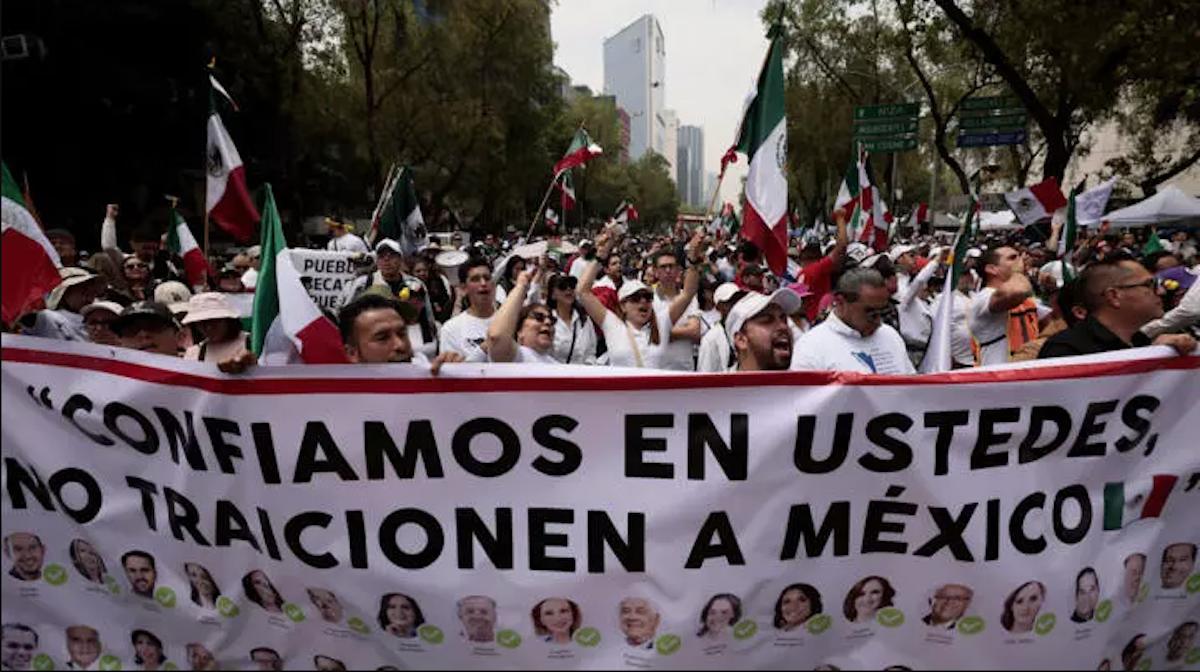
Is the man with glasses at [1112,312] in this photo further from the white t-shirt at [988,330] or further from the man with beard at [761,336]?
the white t-shirt at [988,330]

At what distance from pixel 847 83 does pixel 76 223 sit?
28.6 meters

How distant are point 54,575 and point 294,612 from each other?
0.84 m

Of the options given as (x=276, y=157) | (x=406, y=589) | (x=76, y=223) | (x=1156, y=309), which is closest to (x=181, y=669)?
(x=406, y=589)

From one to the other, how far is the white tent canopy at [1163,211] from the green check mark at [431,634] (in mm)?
24521

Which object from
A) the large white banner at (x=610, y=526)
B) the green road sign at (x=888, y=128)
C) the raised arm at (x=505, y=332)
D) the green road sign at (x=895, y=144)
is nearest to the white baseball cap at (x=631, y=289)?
the raised arm at (x=505, y=332)

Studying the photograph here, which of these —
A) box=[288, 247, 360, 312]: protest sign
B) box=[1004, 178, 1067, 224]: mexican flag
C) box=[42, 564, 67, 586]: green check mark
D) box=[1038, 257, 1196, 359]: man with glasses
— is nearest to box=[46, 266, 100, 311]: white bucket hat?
box=[288, 247, 360, 312]: protest sign

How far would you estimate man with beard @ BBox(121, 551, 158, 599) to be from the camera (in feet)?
8.96

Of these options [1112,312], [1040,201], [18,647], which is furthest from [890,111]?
[18,647]

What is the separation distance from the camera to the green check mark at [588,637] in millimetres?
2557

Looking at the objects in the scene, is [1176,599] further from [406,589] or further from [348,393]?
[348,393]

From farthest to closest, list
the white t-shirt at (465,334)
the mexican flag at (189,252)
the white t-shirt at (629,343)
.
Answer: the mexican flag at (189,252) → the white t-shirt at (629,343) → the white t-shirt at (465,334)

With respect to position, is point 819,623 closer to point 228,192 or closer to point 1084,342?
point 1084,342

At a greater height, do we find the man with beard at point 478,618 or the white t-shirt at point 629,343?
the white t-shirt at point 629,343

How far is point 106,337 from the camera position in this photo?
15.5 ft
